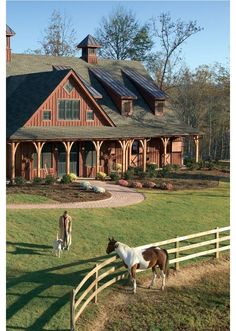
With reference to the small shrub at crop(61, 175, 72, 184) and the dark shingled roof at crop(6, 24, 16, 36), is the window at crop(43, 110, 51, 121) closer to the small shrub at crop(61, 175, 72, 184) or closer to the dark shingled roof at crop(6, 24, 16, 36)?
the small shrub at crop(61, 175, 72, 184)

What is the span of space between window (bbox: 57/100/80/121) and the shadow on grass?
15.3 metres

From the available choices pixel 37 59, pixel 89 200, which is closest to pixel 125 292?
pixel 89 200

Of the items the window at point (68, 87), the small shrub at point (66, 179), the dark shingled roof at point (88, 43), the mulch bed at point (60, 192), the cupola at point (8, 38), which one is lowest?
the mulch bed at point (60, 192)

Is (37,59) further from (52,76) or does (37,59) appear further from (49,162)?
(49,162)

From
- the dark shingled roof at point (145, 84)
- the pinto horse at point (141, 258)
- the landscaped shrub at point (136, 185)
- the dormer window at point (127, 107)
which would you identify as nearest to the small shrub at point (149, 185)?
the landscaped shrub at point (136, 185)

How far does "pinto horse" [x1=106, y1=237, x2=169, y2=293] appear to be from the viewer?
15.6 metres

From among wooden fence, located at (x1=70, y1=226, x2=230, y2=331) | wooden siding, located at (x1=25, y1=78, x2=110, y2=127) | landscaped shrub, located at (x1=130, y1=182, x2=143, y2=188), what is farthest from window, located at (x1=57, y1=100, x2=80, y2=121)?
wooden fence, located at (x1=70, y1=226, x2=230, y2=331)

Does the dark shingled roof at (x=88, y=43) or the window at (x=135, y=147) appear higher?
the dark shingled roof at (x=88, y=43)

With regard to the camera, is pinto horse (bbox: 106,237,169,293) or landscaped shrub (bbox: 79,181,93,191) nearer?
pinto horse (bbox: 106,237,169,293)

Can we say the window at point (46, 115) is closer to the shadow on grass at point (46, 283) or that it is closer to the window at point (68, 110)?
the window at point (68, 110)

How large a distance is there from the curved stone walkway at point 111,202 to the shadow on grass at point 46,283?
506 centimetres

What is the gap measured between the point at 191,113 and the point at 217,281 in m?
45.7

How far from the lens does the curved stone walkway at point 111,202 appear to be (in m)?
23.0

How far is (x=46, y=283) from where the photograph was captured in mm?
15547
